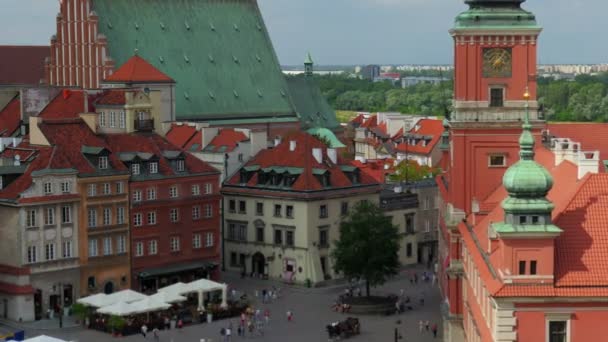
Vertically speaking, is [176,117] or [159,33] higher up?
[159,33]

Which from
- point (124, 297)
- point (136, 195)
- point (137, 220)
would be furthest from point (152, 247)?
point (124, 297)

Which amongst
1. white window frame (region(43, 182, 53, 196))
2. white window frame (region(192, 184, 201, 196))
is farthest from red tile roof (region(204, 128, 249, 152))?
white window frame (region(43, 182, 53, 196))

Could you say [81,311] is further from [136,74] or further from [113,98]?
[136,74]

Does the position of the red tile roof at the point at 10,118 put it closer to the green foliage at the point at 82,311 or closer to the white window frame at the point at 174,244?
the white window frame at the point at 174,244

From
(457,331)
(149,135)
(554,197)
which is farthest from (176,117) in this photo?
(554,197)

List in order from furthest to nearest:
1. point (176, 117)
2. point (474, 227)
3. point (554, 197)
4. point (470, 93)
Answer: point (176, 117) → point (470, 93) → point (474, 227) → point (554, 197)

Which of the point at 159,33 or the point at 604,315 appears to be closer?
the point at 604,315

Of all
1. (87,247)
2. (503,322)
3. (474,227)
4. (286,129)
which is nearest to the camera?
(503,322)

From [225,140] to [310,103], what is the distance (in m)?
35.4

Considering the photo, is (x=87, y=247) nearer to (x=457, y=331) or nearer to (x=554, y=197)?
(x=457, y=331)

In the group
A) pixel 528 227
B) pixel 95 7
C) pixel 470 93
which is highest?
pixel 95 7

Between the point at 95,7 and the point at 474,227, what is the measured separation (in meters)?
66.7

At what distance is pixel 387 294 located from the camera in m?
89.8

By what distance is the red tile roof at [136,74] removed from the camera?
109 metres
